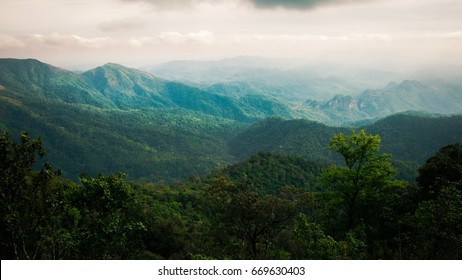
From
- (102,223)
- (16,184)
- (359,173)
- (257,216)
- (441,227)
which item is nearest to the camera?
(16,184)

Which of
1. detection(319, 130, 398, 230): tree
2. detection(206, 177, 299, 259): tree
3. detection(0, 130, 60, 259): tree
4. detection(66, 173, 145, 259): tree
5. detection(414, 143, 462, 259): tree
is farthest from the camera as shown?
detection(319, 130, 398, 230): tree

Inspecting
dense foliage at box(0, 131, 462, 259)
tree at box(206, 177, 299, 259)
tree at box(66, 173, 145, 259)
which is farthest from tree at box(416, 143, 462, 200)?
tree at box(66, 173, 145, 259)

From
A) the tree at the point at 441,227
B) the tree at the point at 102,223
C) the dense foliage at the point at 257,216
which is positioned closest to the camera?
the dense foliage at the point at 257,216

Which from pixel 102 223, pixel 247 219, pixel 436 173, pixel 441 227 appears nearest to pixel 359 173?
pixel 441 227

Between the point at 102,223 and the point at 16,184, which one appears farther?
the point at 102,223

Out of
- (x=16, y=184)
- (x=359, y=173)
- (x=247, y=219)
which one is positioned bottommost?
(x=247, y=219)

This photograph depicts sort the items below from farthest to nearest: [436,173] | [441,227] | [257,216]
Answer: [436,173] → [257,216] → [441,227]

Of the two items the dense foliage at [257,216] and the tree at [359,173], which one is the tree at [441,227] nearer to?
the dense foliage at [257,216]

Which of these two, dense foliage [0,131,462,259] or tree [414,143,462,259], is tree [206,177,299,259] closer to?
dense foliage [0,131,462,259]

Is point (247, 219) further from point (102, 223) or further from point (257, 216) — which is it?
point (102, 223)

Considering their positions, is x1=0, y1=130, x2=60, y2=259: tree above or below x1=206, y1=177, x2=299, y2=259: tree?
above

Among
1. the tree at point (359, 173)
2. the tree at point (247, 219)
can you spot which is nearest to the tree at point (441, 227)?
the tree at point (359, 173)
